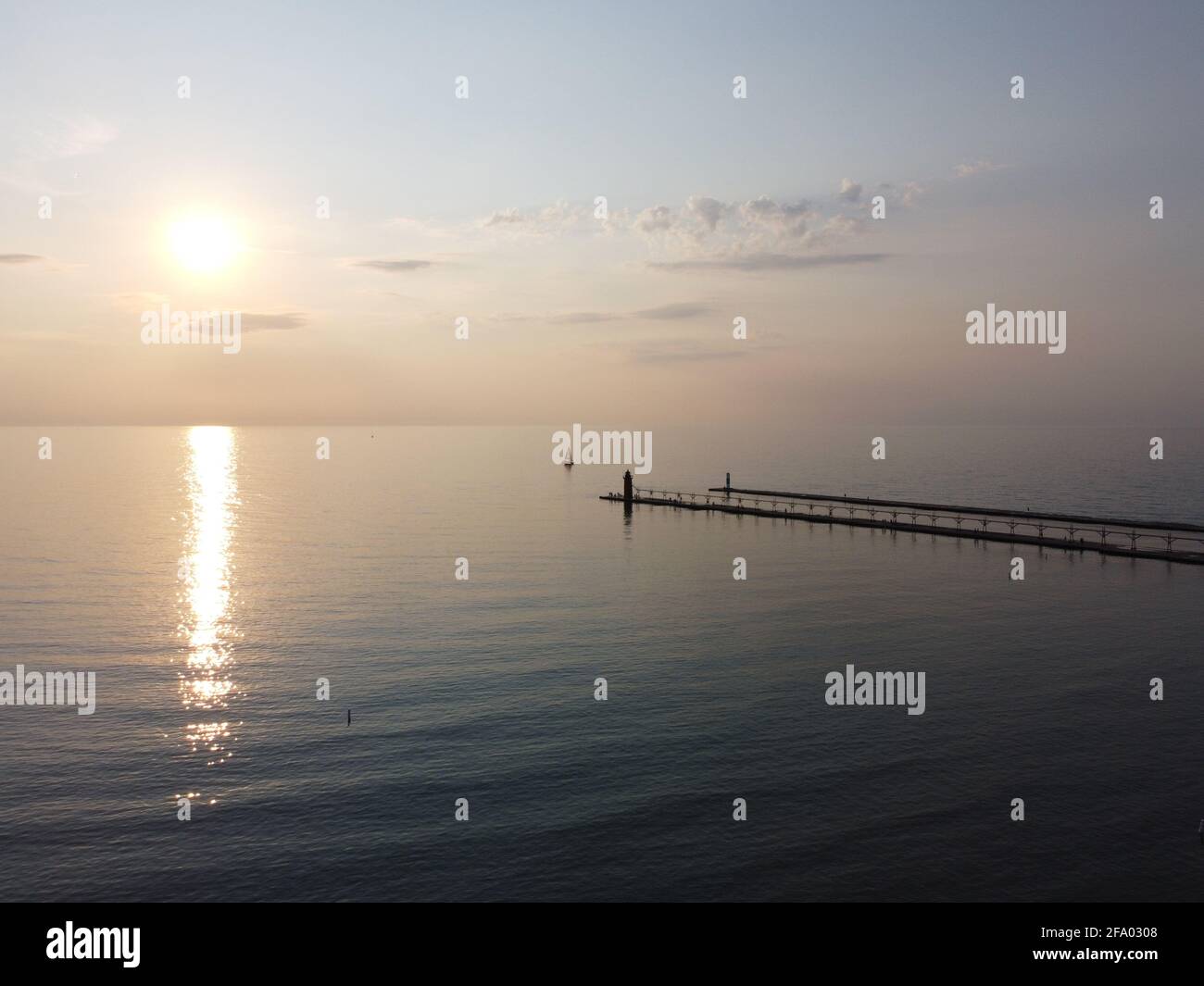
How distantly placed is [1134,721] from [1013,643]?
17482 millimetres

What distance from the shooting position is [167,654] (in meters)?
64.4

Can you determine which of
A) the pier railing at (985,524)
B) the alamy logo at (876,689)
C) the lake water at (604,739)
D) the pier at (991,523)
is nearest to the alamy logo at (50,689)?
the lake water at (604,739)

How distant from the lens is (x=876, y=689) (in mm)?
54125

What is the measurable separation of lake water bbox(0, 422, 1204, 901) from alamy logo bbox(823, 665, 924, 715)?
962 mm

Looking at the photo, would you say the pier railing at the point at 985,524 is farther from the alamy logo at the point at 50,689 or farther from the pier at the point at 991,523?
the alamy logo at the point at 50,689

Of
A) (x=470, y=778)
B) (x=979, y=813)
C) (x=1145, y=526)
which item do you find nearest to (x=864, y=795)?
(x=979, y=813)

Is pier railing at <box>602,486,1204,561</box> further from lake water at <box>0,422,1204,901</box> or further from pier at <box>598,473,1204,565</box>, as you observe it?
lake water at <box>0,422,1204,901</box>

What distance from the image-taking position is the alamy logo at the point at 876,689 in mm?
52344

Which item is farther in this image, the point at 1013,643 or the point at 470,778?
the point at 1013,643

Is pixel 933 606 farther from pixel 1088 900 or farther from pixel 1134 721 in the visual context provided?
pixel 1088 900
